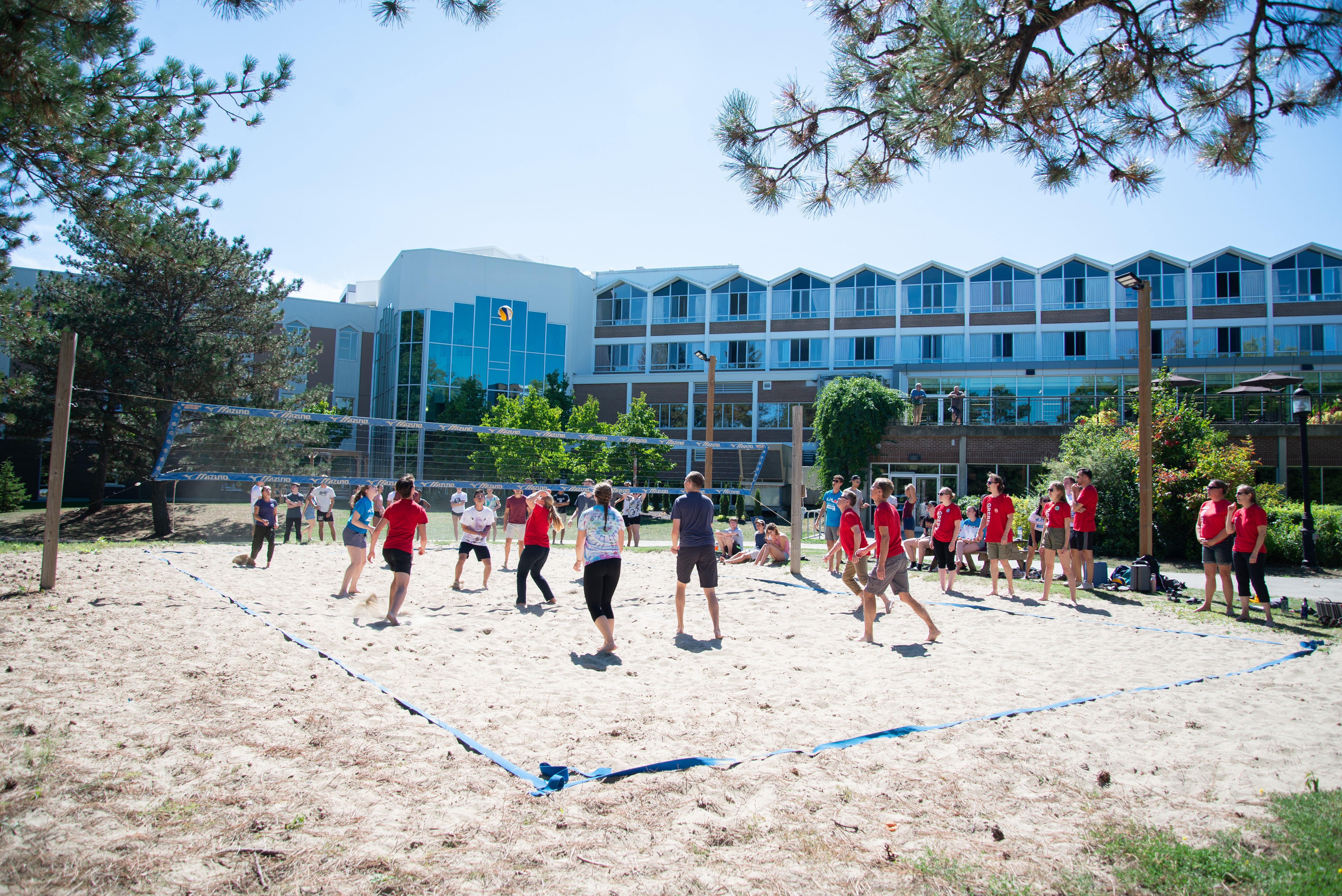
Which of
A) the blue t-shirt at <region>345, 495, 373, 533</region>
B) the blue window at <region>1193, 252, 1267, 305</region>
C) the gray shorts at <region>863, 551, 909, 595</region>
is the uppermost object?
the blue window at <region>1193, 252, 1267, 305</region>

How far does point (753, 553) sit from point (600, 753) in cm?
1042

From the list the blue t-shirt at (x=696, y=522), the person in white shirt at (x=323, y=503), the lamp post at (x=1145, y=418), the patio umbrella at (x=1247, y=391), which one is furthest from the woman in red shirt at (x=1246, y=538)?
the person in white shirt at (x=323, y=503)

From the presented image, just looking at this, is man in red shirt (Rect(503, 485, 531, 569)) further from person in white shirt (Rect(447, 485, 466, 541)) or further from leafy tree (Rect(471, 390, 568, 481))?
leafy tree (Rect(471, 390, 568, 481))

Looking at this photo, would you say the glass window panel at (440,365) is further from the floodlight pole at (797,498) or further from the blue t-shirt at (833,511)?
the floodlight pole at (797,498)

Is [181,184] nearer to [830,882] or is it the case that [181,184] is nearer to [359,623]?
[359,623]

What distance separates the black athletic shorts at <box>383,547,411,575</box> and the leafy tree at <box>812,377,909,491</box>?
2526 centimetres

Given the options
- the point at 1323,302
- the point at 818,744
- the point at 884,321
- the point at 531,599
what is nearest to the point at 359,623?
the point at 531,599

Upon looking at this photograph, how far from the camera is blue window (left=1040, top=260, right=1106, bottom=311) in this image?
39.3m

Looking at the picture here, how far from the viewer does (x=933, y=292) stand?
137 ft

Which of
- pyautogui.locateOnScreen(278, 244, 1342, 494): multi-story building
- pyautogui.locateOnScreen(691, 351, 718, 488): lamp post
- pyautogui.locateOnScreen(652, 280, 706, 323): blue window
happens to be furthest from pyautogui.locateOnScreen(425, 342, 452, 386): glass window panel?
pyautogui.locateOnScreen(691, 351, 718, 488): lamp post

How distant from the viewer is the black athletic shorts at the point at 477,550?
10133mm

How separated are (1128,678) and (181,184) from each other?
9064mm

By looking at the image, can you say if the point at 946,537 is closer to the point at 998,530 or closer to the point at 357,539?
the point at 998,530

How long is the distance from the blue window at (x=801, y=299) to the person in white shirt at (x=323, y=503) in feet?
104
